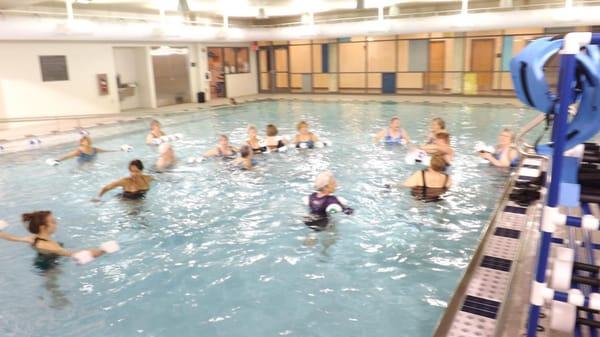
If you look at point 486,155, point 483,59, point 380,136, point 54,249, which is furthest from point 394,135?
point 483,59

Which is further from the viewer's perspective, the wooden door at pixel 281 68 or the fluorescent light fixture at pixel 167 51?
the wooden door at pixel 281 68

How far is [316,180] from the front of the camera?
20.9 ft

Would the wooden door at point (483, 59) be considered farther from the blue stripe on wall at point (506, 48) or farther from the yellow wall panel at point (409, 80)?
the yellow wall panel at point (409, 80)

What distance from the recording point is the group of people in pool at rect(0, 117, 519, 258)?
5.26m


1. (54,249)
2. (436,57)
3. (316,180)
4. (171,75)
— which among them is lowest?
(54,249)

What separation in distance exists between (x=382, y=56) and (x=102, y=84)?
14.1 metres

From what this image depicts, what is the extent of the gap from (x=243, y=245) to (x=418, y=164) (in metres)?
4.73

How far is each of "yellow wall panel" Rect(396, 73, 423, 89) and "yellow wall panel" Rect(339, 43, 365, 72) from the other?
96.6 inches

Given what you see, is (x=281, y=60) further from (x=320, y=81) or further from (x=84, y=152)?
(x=84, y=152)

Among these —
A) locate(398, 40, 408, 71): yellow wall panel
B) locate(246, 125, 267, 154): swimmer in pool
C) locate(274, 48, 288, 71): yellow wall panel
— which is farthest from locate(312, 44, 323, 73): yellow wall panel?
locate(246, 125, 267, 154): swimmer in pool

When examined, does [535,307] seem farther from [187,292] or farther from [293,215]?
[293,215]

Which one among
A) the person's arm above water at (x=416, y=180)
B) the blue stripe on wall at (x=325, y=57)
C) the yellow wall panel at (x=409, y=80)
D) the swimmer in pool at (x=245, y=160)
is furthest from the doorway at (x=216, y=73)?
the person's arm above water at (x=416, y=180)

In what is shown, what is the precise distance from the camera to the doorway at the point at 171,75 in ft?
65.8

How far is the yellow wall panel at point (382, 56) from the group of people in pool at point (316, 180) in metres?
13.9
